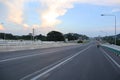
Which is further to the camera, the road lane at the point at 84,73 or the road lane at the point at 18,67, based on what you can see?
the road lane at the point at 18,67

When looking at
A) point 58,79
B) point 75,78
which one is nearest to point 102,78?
point 75,78

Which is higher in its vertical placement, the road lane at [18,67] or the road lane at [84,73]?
the road lane at [18,67]

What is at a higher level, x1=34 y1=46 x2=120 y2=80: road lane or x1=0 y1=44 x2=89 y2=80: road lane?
x1=0 y1=44 x2=89 y2=80: road lane

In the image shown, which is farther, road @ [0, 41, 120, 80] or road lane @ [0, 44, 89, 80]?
road lane @ [0, 44, 89, 80]

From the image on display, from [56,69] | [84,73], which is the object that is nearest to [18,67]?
[56,69]

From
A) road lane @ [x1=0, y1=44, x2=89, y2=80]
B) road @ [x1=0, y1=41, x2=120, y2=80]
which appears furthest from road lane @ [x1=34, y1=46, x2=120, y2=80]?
road lane @ [x1=0, y1=44, x2=89, y2=80]

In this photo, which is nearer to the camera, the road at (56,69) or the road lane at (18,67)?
the road at (56,69)

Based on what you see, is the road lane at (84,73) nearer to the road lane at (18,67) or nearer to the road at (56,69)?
the road at (56,69)

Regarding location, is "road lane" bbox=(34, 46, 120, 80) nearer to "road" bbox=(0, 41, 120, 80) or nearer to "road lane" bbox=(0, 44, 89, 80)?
"road" bbox=(0, 41, 120, 80)

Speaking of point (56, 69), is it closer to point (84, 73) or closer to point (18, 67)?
point (18, 67)

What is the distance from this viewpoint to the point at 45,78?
42.8ft

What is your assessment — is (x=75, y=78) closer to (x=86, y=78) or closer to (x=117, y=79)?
(x=86, y=78)

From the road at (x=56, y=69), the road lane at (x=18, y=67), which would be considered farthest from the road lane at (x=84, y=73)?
the road lane at (x=18, y=67)

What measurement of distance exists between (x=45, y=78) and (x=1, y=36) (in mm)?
176809
